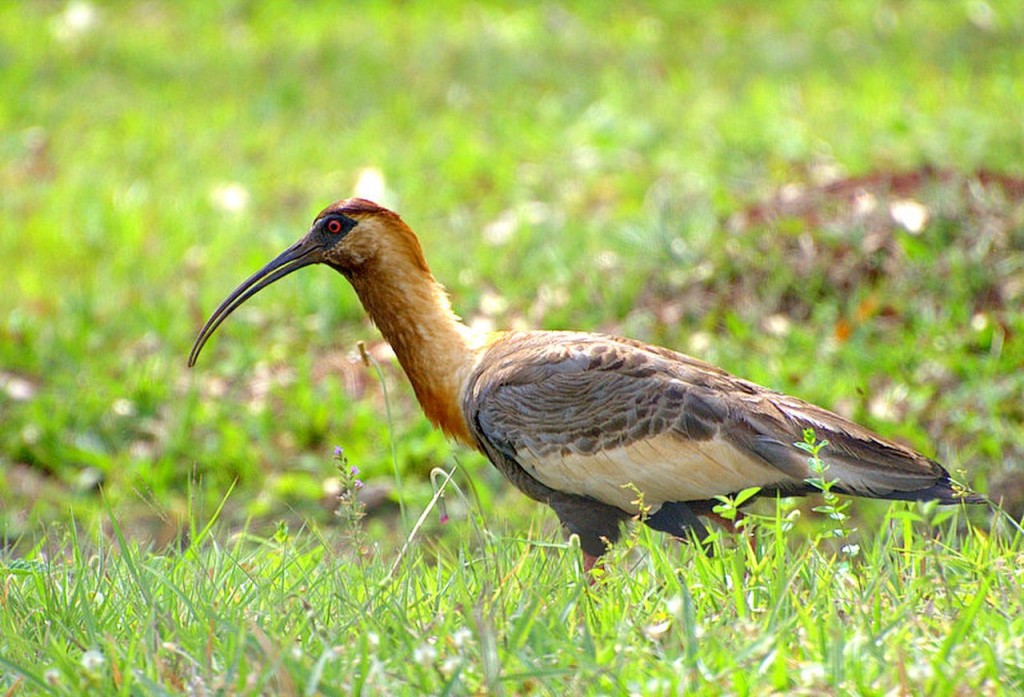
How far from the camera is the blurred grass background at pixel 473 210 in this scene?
6582 millimetres

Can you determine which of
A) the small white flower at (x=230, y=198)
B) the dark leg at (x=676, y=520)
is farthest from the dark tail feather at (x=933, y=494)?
the small white flower at (x=230, y=198)

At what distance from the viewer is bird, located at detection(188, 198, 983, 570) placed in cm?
417

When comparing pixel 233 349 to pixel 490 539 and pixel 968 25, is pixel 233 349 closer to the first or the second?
pixel 490 539

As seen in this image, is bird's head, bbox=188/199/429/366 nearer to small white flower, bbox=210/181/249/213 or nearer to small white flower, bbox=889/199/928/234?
small white flower, bbox=889/199/928/234

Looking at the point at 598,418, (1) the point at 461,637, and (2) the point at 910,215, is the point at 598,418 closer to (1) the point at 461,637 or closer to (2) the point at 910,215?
(1) the point at 461,637

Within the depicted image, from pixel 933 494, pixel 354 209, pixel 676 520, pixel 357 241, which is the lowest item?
pixel 676 520

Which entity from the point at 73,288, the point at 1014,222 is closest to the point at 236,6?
the point at 73,288

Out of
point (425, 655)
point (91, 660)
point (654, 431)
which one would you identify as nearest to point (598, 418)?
point (654, 431)

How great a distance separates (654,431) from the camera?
14.1 feet

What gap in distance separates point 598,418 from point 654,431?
18 centimetres

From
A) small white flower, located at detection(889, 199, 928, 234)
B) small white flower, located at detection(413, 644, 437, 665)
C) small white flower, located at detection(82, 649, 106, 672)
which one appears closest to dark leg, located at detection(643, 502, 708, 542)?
small white flower, located at detection(413, 644, 437, 665)

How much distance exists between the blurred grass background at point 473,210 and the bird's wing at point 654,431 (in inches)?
25.1

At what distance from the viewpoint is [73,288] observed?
25.4 ft

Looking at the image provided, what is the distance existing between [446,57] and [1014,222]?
188 inches
